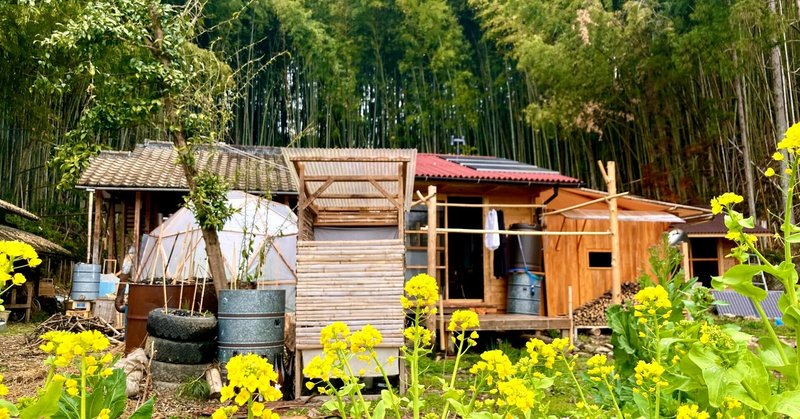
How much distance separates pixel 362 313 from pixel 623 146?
36.6ft

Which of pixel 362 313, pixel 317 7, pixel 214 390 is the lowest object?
pixel 214 390

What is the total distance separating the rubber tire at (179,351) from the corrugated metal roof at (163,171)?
4.48 metres

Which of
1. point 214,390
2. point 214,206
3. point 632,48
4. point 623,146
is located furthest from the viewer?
point 623,146

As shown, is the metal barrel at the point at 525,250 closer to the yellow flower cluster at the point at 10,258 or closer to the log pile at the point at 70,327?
the log pile at the point at 70,327

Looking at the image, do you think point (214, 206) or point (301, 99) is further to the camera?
point (301, 99)

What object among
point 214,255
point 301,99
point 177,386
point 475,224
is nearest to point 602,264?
point 475,224

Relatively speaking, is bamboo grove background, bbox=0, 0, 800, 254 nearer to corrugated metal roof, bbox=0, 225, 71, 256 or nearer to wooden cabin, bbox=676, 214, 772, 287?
wooden cabin, bbox=676, 214, 772, 287

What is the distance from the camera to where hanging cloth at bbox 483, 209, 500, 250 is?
802 centimetres

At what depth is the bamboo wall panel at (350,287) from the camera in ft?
16.5

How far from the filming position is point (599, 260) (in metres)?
9.70

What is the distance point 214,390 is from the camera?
15.5 feet

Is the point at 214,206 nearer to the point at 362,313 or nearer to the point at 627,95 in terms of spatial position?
the point at 362,313

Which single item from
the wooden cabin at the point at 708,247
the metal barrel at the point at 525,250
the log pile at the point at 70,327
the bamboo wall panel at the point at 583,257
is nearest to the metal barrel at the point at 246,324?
the log pile at the point at 70,327

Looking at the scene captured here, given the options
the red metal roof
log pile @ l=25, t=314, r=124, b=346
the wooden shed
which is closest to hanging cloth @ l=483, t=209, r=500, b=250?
the red metal roof
